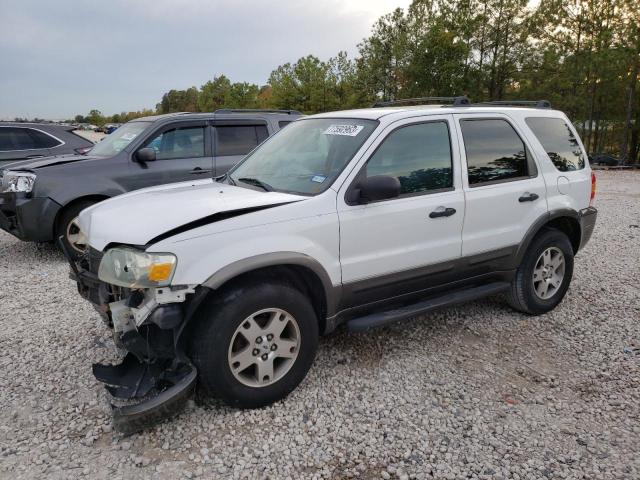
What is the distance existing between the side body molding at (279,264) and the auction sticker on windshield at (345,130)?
1.04 m

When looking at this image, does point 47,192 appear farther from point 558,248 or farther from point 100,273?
point 558,248

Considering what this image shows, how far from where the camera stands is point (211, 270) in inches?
107

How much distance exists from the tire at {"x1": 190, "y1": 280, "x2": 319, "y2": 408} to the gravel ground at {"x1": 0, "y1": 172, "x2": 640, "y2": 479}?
0.18m

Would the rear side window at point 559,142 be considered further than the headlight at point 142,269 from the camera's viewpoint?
Yes

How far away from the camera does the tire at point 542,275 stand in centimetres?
436

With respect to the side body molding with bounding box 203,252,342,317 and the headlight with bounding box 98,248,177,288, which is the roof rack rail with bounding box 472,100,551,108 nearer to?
the side body molding with bounding box 203,252,342,317

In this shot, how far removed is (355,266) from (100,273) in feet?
5.21

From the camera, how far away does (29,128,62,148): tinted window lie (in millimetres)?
8727

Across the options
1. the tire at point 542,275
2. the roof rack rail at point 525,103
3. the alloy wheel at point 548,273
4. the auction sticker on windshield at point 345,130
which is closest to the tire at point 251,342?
the auction sticker on windshield at point 345,130

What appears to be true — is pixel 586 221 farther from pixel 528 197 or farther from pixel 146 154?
pixel 146 154

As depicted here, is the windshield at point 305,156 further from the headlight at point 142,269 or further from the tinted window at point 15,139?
the tinted window at point 15,139

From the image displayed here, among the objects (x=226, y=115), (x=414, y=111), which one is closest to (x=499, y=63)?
(x=226, y=115)

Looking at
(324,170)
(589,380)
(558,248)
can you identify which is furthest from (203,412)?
(558,248)

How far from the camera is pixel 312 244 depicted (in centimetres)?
304
